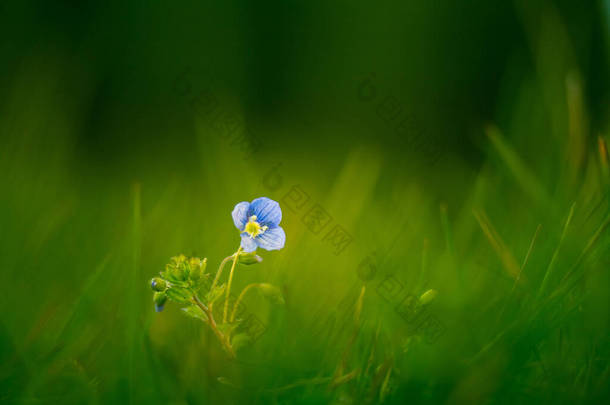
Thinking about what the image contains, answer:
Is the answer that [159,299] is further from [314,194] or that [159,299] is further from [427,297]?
[314,194]

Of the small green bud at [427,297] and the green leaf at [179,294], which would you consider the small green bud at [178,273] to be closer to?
the green leaf at [179,294]

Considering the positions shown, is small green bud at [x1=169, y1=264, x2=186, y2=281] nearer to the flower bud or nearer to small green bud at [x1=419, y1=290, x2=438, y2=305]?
the flower bud

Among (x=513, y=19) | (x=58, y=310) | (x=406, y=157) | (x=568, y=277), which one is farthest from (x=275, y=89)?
(x=568, y=277)

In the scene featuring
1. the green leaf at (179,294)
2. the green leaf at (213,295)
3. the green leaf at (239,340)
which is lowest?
the green leaf at (239,340)

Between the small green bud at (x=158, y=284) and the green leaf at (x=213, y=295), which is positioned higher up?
the small green bud at (x=158, y=284)

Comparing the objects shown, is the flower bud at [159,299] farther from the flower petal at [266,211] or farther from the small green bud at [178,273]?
the flower petal at [266,211]

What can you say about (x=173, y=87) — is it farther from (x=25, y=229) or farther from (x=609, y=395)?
(x=609, y=395)

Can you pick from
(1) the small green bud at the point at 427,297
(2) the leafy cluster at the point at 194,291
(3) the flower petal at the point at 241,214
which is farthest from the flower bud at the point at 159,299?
(1) the small green bud at the point at 427,297
